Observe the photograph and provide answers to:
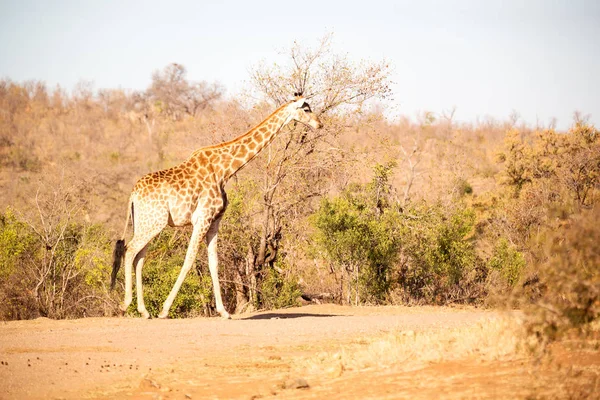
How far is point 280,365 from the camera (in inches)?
388

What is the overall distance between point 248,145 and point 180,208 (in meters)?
1.99

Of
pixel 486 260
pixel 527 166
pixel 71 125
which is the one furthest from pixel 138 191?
pixel 71 125

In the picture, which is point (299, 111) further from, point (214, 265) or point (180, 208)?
point (214, 265)

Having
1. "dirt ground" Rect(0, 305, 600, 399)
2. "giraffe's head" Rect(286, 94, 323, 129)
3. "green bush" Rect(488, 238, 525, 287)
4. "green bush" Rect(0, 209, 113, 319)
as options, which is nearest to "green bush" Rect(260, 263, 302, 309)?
"green bush" Rect(0, 209, 113, 319)

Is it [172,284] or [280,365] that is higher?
[172,284]

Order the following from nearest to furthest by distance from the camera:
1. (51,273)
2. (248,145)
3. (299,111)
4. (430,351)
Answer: (430,351)
(248,145)
(299,111)
(51,273)

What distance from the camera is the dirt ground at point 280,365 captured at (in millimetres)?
7848

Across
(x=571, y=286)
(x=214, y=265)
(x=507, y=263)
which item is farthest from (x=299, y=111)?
(x=507, y=263)

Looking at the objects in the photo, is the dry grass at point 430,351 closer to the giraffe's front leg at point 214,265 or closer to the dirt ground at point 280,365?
the dirt ground at point 280,365

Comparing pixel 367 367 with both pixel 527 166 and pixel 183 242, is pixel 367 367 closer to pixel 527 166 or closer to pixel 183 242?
pixel 183 242

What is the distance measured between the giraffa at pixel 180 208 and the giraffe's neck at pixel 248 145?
2 cm

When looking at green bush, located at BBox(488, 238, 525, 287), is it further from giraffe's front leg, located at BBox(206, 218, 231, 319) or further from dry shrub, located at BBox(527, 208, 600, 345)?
dry shrub, located at BBox(527, 208, 600, 345)

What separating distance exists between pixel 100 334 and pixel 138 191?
299 cm

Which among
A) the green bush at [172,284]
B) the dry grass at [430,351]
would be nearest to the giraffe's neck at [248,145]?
the green bush at [172,284]
